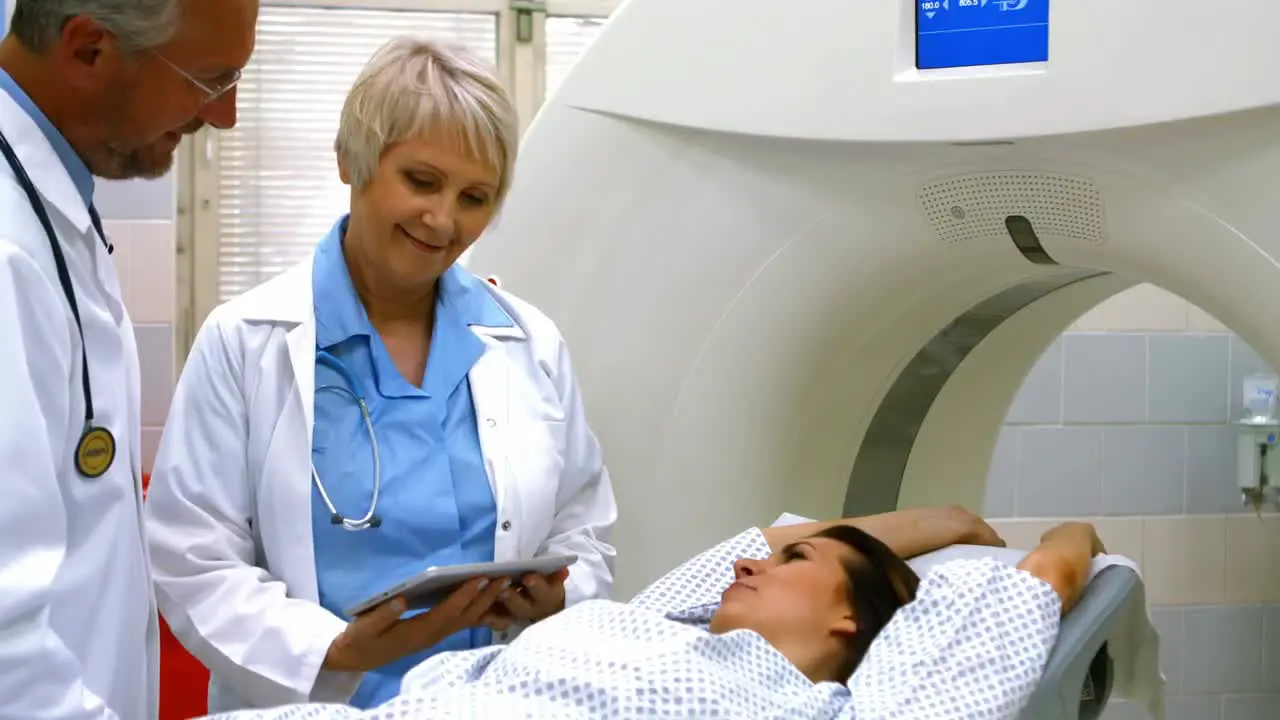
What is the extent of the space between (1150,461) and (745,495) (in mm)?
1584

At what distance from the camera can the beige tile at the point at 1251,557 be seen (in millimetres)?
2996

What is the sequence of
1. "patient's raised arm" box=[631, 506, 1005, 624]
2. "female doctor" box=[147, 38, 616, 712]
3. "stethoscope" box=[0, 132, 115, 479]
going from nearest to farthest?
"stethoscope" box=[0, 132, 115, 479] → "female doctor" box=[147, 38, 616, 712] → "patient's raised arm" box=[631, 506, 1005, 624]

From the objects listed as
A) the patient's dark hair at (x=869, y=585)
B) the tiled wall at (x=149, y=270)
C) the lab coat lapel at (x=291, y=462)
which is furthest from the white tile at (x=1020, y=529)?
the lab coat lapel at (x=291, y=462)

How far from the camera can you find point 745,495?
1.71 metres

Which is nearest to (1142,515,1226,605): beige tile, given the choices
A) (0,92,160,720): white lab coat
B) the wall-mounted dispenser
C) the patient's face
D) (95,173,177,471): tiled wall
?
the wall-mounted dispenser

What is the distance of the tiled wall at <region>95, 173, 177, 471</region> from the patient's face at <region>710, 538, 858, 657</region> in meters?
1.75

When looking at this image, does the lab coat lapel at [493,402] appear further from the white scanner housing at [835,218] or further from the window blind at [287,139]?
the window blind at [287,139]

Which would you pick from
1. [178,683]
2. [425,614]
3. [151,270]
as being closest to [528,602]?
[425,614]

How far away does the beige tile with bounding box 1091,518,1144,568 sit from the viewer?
9.70ft

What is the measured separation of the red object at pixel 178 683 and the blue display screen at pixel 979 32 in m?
1.56

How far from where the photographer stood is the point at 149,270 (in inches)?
110

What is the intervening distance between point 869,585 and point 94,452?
0.78 metres

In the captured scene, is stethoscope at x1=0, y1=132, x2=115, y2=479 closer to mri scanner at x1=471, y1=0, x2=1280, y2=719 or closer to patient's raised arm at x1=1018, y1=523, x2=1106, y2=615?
mri scanner at x1=471, y1=0, x2=1280, y2=719

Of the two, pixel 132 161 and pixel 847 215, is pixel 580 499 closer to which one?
pixel 847 215
